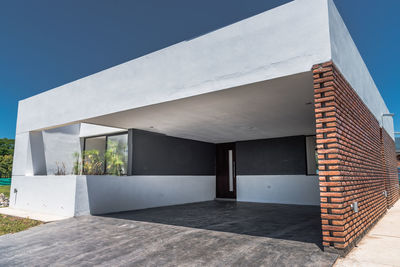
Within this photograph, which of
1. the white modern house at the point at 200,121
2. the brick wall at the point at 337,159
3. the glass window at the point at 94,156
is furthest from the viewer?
the glass window at the point at 94,156

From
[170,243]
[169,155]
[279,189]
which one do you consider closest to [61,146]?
[169,155]

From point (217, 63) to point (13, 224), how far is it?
5.80 m

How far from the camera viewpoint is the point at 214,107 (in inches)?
227

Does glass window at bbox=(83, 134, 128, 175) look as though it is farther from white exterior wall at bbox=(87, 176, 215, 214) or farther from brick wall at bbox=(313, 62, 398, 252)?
brick wall at bbox=(313, 62, 398, 252)

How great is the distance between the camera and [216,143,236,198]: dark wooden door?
11.3 m

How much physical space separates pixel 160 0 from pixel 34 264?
1371 cm

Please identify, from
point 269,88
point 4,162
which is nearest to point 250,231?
point 269,88

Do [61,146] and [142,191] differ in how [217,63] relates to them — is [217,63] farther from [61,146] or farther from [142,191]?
[61,146]

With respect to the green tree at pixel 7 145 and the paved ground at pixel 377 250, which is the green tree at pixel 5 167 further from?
the paved ground at pixel 377 250

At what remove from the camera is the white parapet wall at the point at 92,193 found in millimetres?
6816

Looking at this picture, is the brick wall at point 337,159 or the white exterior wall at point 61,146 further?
the white exterior wall at point 61,146

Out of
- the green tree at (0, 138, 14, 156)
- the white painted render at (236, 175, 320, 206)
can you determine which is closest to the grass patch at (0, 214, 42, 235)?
the white painted render at (236, 175, 320, 206)

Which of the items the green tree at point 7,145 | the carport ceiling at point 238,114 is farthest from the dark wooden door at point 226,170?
the green tree at point 7,145

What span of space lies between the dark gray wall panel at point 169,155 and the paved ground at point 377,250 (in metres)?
6.44
